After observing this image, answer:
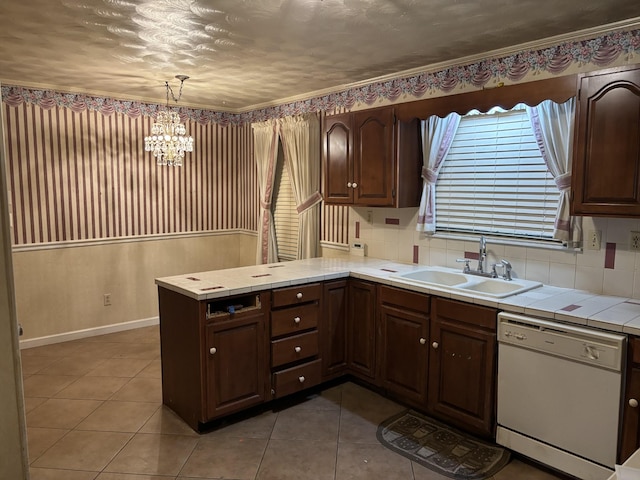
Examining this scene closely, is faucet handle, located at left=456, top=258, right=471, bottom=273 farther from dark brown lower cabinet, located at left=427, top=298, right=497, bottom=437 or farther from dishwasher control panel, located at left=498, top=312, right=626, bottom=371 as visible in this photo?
dishwasher control panel, located at left=498, top=312, right=626, bottom=371

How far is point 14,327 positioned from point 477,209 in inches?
119

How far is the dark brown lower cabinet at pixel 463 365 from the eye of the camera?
2816 mm

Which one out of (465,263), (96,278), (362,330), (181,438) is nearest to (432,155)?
(465,263)

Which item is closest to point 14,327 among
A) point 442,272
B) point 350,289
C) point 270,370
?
point 270,370

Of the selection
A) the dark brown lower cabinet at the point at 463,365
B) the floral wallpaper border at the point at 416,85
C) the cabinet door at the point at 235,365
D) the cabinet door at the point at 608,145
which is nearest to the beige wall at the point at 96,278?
the floral wallpaper border at the point at 416,85

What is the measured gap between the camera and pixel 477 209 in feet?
11.9

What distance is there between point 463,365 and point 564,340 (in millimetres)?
675

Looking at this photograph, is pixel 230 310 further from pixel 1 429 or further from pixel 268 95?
pixel 268 95

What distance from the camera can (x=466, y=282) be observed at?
3.40 meters

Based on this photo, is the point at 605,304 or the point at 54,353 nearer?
the point at 605,304

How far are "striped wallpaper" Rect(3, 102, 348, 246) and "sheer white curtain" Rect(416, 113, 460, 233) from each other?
91 centimetres

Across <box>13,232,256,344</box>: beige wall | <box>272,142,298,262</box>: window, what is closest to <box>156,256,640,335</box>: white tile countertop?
<box>272,142,298,262</box>: window

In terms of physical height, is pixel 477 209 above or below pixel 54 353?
above

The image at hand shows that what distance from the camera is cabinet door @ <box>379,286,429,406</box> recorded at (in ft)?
10.4
